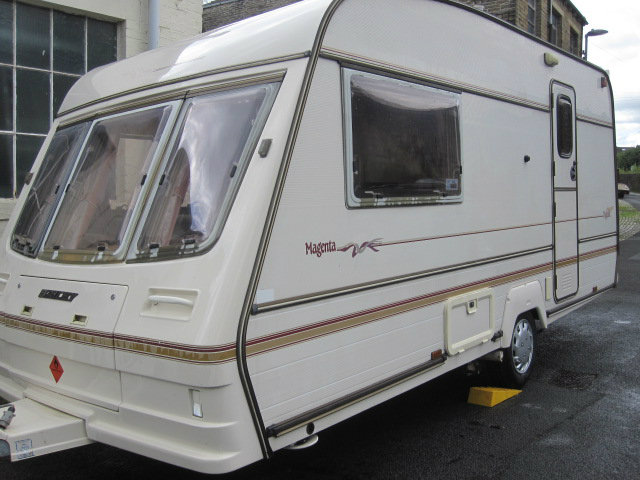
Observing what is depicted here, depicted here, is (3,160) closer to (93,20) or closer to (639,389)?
(93,20)

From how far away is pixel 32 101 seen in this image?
7.38 metres

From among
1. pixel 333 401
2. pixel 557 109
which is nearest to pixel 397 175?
pixel 333 401

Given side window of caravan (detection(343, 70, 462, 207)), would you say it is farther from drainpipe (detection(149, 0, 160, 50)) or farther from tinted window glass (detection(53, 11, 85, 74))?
tinted window glass (detection(53, 11, 85, 74))

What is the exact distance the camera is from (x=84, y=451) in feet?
14.4

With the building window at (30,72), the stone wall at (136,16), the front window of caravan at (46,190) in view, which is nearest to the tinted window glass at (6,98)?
the building window at (30,72)

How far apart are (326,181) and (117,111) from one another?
1.50 m

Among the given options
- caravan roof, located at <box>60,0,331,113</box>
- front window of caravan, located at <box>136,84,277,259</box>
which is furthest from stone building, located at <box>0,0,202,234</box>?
front window of caravan, located at <box>136,84,277,259</box>

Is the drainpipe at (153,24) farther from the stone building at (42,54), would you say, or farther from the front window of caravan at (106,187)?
the front window of caravan at (106,187)

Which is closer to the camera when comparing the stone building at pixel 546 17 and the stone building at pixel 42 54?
the stone building at pixel 42 54

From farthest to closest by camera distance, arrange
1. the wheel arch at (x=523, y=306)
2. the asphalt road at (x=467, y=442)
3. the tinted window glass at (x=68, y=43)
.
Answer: the tinted window glass at (x=68, y=43), the wheel arch at (x=523, y=306), the asphalt road at (x=467, y=442)

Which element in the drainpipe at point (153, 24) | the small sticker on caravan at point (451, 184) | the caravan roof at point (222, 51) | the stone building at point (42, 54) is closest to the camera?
the caravan roof at point (222, 51)

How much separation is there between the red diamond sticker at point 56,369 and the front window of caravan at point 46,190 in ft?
2.57

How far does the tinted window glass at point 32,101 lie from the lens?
7277mm

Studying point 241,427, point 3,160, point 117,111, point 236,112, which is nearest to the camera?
point 241,427
